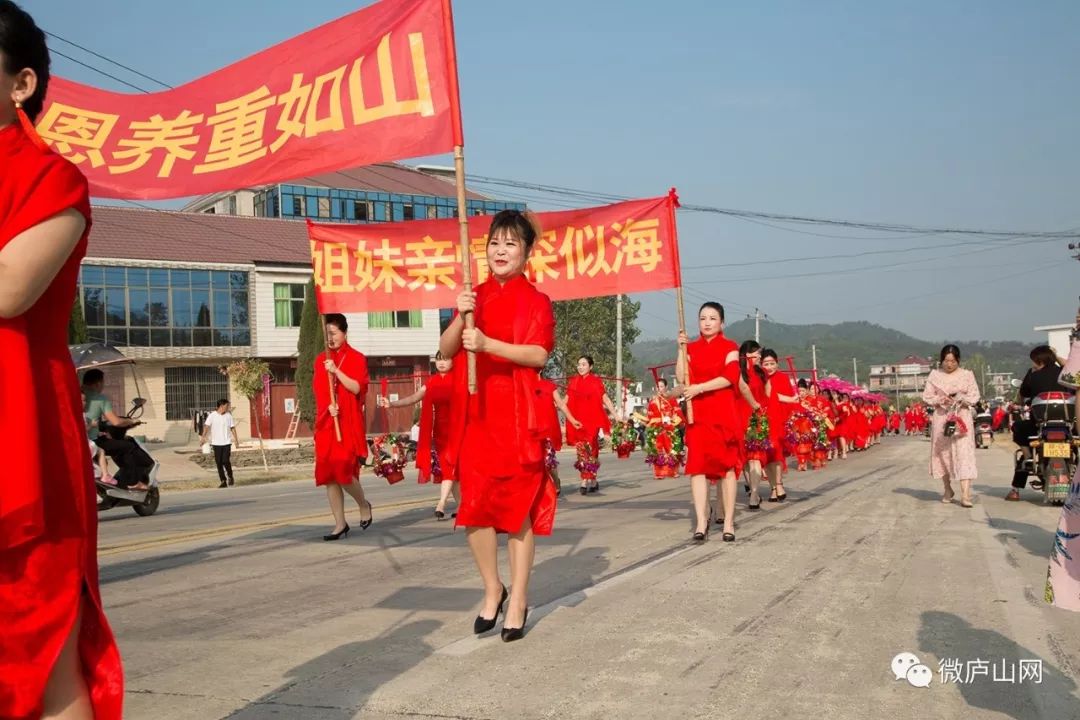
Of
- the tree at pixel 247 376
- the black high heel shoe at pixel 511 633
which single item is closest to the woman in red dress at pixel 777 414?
the black high heel shoe at pixel 511 633

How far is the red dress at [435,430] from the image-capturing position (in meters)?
11.4

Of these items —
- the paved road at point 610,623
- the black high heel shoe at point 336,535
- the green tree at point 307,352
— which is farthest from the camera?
the green tree at point 307,352

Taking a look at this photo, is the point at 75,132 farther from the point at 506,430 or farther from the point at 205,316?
the point at 205,316

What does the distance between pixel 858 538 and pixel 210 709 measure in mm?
6430

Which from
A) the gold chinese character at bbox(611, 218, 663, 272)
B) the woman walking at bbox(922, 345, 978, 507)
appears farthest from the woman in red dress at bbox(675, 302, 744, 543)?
the woman walking at bbox(922, 345, 978, 507)

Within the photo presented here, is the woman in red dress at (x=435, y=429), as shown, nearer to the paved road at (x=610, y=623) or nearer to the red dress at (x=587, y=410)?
the paved road at (x=610, y=623)

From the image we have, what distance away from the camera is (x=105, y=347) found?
15656mm

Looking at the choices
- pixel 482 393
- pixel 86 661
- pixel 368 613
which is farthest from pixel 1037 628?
pixel 86 661

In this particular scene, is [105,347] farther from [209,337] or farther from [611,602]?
[209,337]

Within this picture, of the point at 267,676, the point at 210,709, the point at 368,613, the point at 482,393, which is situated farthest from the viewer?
the point at 368,613

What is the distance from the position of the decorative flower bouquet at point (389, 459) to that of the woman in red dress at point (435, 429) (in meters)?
0.25

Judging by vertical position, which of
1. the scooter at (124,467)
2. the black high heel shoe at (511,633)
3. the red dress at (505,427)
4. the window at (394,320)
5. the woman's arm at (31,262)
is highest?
the window at (394,320)

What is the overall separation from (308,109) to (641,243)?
18.3 ft

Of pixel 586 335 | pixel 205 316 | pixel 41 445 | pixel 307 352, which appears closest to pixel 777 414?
pixel 41 445
